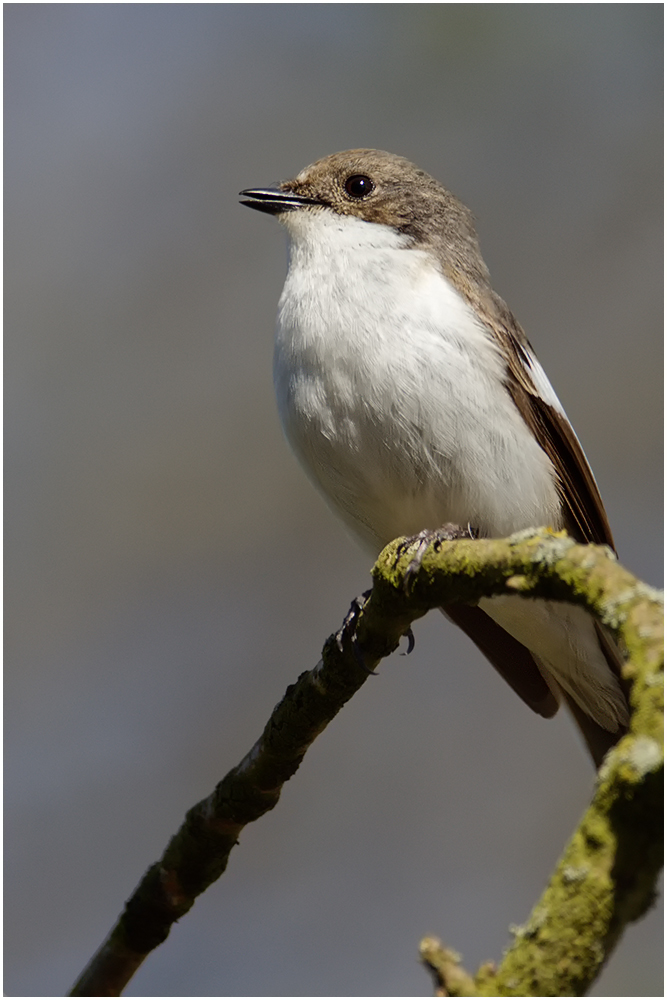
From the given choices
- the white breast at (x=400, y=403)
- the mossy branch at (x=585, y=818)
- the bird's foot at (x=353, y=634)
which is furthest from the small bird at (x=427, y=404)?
the mossy branch at (x=585, y=818)

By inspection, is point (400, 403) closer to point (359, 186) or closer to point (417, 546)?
point (417, 546)

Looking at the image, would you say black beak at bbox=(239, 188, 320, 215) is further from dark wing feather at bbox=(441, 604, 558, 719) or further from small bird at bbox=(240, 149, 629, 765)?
dark wing feather at bbox=(441, 604, 558, 719)

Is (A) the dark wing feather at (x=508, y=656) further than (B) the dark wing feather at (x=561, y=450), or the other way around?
(A) the dark wing feather at (x=508, y=656)

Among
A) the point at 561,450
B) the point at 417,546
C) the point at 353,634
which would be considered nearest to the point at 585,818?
the point at 417,546

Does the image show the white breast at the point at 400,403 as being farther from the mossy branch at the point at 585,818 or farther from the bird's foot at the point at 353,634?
the mossy branch at the point at 585,818

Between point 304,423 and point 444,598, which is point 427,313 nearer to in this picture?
point 304,423

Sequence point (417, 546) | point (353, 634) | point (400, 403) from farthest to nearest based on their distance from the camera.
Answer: point (400, 403), point (353, 634), point (417, 546)
